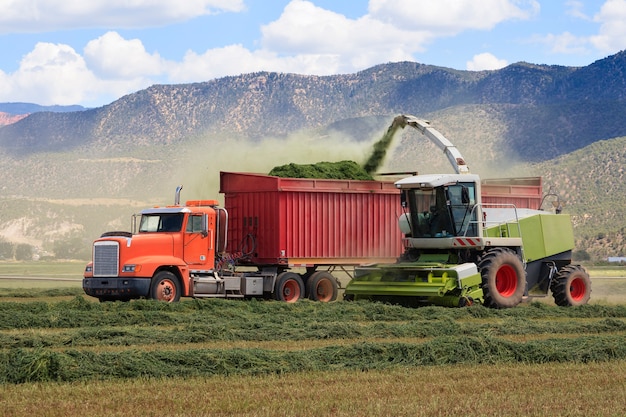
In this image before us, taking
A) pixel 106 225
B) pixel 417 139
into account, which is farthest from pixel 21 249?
pixel 417 139

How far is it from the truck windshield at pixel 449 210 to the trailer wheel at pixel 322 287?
12.9 feet

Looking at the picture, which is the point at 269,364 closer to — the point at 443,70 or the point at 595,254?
the point at 595,254

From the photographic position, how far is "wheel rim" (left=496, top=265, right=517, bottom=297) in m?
26.3

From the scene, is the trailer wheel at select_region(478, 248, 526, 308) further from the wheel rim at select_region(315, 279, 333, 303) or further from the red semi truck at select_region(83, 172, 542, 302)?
the wheel rim at select_region(315, 279, 333, 303)

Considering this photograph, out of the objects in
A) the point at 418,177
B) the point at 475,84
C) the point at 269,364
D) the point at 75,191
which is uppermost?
the point at 475,84

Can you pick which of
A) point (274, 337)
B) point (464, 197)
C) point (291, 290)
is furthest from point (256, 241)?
point (274, 337)

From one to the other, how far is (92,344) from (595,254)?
74772 millimetres

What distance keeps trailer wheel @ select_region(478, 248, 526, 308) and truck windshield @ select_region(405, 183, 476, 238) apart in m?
0.93

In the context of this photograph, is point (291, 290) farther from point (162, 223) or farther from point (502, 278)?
point (502, 278)

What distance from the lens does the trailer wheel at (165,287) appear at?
26.6 metres

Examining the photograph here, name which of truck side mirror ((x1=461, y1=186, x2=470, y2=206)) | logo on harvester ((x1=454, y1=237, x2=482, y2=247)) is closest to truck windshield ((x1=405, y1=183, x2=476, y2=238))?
truck side mirror ((x1=461, y1=186, x2=470, y2=206))

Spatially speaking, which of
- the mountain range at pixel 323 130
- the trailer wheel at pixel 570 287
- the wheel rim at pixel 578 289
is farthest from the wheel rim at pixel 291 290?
the mountain range at pixel 323 130

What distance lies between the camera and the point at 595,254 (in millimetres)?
87250

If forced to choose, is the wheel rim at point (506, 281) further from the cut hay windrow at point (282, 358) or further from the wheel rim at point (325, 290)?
the cut hay windrow at point (282, 358)
